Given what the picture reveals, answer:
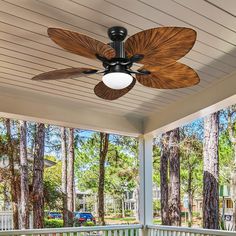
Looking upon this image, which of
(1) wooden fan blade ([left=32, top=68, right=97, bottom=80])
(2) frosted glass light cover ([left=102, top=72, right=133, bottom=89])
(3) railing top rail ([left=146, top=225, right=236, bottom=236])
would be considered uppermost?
(1) wooden fan blade ([left=32, top=68, right=97, bottom=80])

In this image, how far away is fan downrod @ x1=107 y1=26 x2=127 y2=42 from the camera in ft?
8.23

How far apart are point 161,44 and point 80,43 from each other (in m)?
0.49

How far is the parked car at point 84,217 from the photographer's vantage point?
805cm

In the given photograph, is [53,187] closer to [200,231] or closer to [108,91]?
[200,231]

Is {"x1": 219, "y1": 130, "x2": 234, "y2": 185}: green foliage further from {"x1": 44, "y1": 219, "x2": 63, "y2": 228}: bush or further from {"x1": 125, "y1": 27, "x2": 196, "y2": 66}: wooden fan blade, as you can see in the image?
{"x1": 125, "y1": 27, "x2": 196, "y2": 66}: wooden fan blade

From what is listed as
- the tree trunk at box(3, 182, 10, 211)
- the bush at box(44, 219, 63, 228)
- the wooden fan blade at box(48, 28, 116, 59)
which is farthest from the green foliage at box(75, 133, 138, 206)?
the wooden fan blade at box(48, 28, 116, 59)

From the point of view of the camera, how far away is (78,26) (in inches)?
99.4

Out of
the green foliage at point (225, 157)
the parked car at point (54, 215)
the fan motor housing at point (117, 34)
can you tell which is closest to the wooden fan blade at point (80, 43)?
the fan motor housing at point (117, 34)

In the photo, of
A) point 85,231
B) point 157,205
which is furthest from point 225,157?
point 85,231

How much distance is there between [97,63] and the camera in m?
3.17

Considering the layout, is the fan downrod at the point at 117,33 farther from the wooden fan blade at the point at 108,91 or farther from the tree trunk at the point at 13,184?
the tree trunk at the point at 13,184

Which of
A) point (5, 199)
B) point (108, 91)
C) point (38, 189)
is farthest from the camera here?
point (38, 189)

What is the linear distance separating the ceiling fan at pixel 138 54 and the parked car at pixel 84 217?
19.5ft

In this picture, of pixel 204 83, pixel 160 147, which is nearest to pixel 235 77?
pixel 204 83
